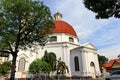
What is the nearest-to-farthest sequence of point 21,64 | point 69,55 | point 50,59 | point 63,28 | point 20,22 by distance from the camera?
point 20,22 → point 50,59 → point 21,64 → point 69,55 → point 63,28

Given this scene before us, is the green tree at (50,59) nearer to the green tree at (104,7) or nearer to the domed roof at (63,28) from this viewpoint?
the domed roof at (63,28)

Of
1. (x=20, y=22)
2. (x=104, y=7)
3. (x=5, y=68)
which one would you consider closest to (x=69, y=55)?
(x=5, y=68)

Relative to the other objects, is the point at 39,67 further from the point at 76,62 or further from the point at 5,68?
the point at 76,62

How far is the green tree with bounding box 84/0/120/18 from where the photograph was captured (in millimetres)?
10898

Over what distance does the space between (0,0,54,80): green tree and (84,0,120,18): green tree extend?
13496mm

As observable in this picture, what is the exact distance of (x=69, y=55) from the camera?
46.7 m

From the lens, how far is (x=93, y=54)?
156 feet

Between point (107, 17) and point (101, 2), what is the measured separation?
1.07 m

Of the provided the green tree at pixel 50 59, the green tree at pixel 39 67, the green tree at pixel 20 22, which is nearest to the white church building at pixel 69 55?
the green tree at pixel 39 67

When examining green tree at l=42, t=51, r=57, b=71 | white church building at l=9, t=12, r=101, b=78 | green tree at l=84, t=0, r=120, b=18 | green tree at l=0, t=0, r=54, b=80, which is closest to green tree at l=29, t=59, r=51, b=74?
green tree at l=42, t=51, r=57, b=71

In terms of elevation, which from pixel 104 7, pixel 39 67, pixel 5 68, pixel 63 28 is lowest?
pixel 5 68

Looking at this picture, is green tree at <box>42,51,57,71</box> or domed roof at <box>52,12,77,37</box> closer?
green tree at <box>42,51,57,71</box>

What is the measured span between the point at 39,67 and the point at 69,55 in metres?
9.73

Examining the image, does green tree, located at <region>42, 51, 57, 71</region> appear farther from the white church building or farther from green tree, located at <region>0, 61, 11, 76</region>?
green tree, located at <region>0, 61, 11, 76</region>
